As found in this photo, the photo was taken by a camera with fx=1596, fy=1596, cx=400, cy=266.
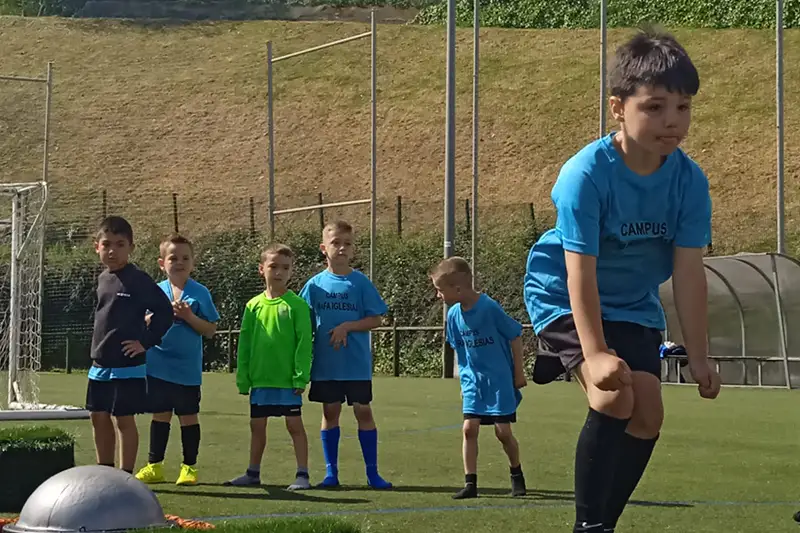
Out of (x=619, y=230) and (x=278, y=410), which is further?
(x=278, y=410)

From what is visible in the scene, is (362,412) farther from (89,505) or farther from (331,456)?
(89,505)

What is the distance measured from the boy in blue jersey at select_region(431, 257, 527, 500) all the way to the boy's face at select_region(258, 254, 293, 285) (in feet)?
3.56

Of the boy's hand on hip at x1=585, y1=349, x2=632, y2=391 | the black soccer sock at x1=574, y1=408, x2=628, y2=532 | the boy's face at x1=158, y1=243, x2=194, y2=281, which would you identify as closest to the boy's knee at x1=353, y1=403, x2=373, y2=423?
the boy's face at x1=158, y1=243, x2=194, y2=281

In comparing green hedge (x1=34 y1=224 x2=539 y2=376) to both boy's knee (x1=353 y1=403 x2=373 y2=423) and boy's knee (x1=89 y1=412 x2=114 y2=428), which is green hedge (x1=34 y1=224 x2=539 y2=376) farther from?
boy's knee (x1=89 y1=412 x2=114 y2=428)

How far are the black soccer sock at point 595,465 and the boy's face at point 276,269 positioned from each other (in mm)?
4947

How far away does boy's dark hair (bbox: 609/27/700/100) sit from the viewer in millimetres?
4859

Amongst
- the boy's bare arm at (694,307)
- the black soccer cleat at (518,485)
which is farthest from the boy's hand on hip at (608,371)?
the black soccer cleat at (518,485)

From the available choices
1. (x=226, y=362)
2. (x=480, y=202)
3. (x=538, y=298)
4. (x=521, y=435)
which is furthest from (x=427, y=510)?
(x=480, y=202)

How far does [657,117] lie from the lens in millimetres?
4898

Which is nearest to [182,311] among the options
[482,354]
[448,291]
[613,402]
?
[448,291]

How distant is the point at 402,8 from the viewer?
64.0 meters

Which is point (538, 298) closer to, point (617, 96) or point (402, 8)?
point (617, 96)

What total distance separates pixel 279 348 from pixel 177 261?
35.1 inches

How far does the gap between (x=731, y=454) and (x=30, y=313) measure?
10026mm
